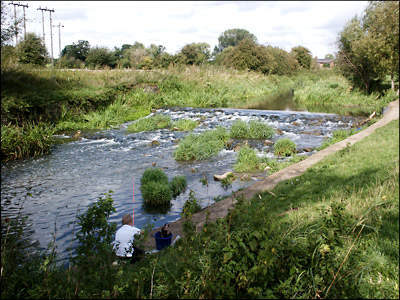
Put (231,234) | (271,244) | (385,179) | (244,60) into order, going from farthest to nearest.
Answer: (244,60), (385,179), (231,234), (271,244)

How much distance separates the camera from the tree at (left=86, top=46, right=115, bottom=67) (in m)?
37.2

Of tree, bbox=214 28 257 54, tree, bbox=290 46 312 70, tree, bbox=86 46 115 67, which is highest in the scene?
tree, bbox=214 28 257 54

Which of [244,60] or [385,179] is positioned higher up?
[244,60]

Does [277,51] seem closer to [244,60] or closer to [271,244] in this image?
[244,60]

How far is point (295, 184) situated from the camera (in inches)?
270

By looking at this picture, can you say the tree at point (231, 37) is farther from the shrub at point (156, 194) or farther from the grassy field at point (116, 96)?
the shrub at point (156, 194)

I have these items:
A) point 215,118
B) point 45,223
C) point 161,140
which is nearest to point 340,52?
point 215,118

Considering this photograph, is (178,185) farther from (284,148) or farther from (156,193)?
(284,148)

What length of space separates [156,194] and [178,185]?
3.36 feet

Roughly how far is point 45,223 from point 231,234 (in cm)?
483

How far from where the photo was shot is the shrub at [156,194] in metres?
7.76

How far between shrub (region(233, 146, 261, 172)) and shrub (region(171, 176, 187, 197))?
79.7 inches

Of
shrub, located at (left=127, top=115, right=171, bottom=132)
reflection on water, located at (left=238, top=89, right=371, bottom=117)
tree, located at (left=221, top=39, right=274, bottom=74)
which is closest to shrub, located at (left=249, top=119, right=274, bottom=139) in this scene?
shrub, located at (left=127, top=115, right=171, bottom=132)

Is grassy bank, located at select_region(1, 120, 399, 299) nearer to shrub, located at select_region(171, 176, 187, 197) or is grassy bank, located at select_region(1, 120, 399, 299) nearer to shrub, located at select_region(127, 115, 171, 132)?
shrub, located at select_region(171, 176, 187, 197)
